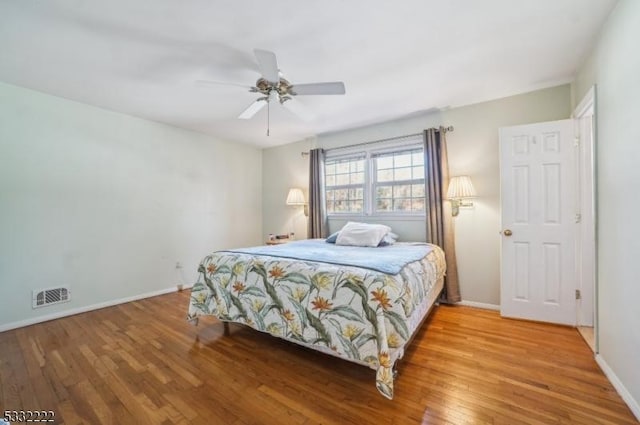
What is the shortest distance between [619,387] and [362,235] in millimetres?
2179

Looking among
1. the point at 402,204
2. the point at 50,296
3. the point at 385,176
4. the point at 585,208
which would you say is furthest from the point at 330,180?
the point at 50,296

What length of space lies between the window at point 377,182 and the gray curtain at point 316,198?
17 cm

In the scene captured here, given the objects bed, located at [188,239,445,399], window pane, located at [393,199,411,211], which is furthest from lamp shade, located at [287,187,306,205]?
bed, located at [188,239,445,399]

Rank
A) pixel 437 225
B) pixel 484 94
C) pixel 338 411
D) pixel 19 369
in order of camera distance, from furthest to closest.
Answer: pixel 437 225, pixel 484 94, pixel 19 369, pixel 338 411

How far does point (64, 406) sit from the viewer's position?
1.55 m

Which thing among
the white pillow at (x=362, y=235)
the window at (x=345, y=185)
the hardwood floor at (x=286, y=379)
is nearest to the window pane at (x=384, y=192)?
the window at (x=345, y=185)

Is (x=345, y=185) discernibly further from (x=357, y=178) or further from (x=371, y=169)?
(x=371, y=169)

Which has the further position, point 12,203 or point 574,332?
point 12,203

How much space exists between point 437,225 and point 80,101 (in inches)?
172

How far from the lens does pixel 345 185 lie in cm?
420

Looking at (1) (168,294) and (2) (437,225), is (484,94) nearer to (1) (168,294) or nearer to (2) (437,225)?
(2) (437,225)

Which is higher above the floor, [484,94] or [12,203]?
[484,94]

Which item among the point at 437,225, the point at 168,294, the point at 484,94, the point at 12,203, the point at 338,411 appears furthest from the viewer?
the point at 168,294

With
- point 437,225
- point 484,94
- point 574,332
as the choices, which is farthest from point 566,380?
point 484,94
